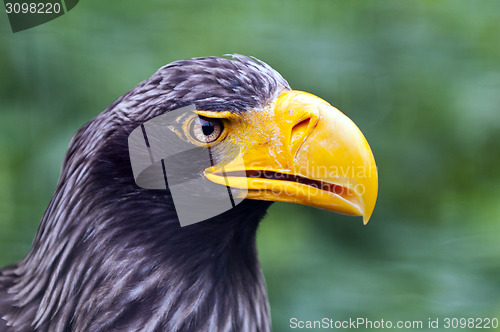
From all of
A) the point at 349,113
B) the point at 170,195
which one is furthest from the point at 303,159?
the point at 349,113

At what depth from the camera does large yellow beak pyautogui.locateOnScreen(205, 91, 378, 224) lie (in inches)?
67.5

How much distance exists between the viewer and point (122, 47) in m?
2.84

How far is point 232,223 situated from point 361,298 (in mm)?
980

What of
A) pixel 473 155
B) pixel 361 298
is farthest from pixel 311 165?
pixel 473 155

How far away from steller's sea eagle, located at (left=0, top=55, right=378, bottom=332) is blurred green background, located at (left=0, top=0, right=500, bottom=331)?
87 centimetres

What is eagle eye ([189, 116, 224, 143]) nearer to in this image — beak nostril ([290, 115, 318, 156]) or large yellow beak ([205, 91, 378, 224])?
large yellow beak ([205, 91, 378, 224])

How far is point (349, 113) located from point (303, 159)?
1.31m

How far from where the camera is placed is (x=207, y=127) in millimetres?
1790

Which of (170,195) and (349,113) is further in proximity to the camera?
(349,113)

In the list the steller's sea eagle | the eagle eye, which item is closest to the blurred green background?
the steller's sea eagle

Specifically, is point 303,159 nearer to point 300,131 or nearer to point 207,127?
point 300,131

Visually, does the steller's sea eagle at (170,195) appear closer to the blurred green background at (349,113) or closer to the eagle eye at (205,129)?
the eagle eye at (205,129)

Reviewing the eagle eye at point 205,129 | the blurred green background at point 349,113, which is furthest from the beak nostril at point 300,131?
the blurred green background at point 349,113

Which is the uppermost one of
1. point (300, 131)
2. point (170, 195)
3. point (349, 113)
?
point (300, 131)
